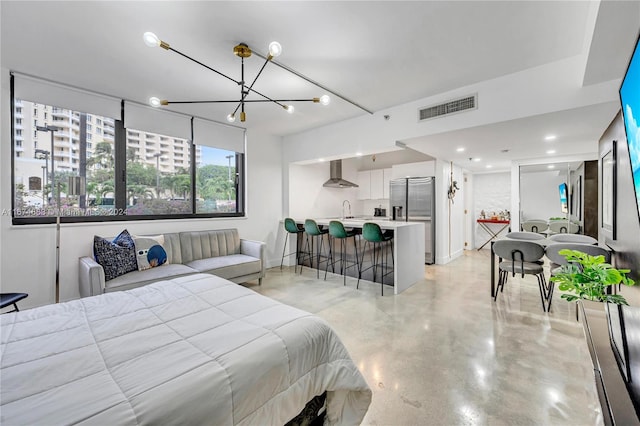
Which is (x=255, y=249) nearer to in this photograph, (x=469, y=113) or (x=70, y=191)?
(x=70, y=191)

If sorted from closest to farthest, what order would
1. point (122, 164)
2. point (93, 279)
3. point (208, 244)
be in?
point (93, 279) → point (122, 164) → point (208, 244)

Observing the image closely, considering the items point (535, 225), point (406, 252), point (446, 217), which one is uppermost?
point (446, 217)

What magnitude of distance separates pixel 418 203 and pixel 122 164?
530 centimetres

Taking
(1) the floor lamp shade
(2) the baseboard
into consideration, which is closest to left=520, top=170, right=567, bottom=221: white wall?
(2) the baseboard

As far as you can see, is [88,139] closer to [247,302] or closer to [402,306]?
[247,302]

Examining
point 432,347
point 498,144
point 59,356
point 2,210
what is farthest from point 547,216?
point 2,210

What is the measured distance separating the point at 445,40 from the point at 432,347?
269cm

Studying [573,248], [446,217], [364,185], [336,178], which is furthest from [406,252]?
[364,185]

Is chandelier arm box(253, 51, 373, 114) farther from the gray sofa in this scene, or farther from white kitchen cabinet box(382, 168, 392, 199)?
white kitchen cabinet box(382, 168, 392, 199)

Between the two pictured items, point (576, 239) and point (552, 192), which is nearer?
point (576, 239)

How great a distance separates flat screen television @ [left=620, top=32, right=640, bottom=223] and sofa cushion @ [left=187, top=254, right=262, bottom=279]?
3755 millimetres

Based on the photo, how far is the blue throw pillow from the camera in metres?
2.98

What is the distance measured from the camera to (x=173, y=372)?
0.97 metres

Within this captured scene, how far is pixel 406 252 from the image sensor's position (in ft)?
13.1
